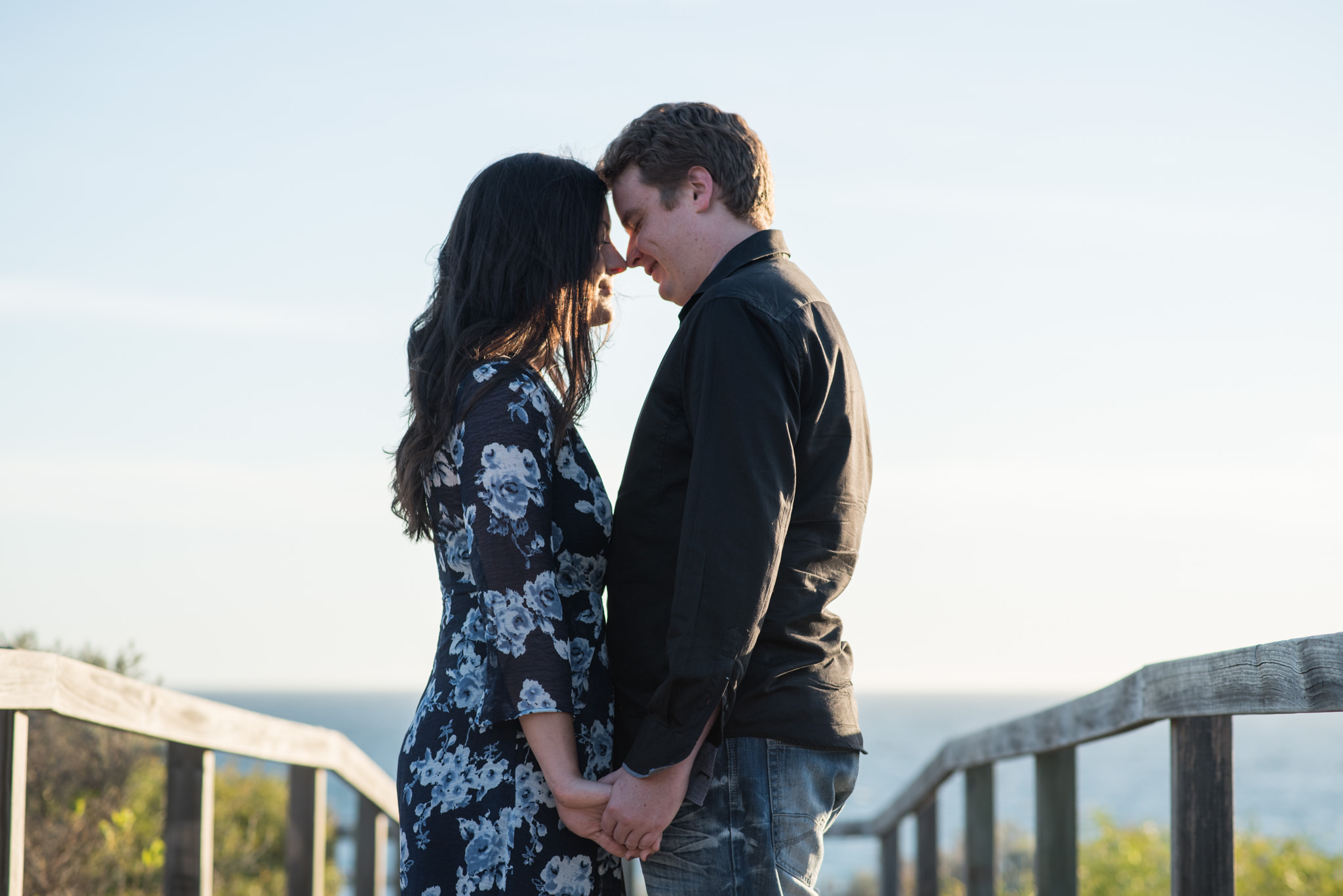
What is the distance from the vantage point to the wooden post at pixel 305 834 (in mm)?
3270

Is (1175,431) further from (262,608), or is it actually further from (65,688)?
(65,688)

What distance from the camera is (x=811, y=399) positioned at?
1.64m

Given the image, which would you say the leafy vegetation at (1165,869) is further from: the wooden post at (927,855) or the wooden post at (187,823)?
the wooden post at (187,823)

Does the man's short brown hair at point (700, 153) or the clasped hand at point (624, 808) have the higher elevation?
the man's short brown hair at point (700, 153)

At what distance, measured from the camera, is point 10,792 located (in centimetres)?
169

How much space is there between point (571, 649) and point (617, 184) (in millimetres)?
847

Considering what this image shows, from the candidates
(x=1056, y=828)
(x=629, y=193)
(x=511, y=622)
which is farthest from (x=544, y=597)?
(x=1056, y=828)

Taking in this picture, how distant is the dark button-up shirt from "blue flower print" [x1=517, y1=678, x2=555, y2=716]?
144 mm

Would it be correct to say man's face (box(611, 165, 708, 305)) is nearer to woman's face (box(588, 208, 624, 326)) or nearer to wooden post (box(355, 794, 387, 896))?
woman's face (box(588, 208, 624, 326))

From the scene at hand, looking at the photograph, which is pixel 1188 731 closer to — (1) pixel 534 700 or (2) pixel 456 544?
(1) pixel 534 700

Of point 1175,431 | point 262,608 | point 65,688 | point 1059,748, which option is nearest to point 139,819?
point 65,688

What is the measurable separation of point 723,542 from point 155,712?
1353 mm

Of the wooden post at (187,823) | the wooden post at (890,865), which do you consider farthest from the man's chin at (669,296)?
the wooden post at (890,865)

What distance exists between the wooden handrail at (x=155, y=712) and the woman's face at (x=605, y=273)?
3.43ft
